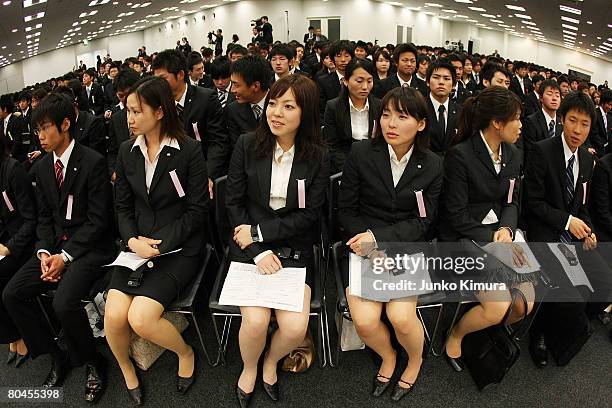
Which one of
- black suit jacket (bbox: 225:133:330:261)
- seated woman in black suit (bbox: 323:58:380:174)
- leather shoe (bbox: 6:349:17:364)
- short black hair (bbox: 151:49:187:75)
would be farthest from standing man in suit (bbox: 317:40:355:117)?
leather shoe (bbox: 6:349:17:364)

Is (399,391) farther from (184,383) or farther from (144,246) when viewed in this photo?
(144,246)

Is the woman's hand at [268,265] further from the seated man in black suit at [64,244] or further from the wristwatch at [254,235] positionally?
the seated man in black suit at [64,244]

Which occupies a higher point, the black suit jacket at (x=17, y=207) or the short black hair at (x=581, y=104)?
the short black hair at (x=581, y=104)

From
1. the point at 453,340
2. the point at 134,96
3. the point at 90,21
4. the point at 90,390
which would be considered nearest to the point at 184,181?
the point at 134,96

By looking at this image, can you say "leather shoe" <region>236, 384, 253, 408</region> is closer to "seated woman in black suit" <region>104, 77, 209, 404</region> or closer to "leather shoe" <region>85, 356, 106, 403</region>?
"seated woman in black suit" <region>104, 77, 209, 404</region>

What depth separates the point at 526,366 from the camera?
240 cm

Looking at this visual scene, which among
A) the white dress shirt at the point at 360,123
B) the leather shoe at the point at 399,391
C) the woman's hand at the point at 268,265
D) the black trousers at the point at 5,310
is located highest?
the white dress shirt at the point at 360,123

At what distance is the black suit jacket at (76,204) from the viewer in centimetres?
234

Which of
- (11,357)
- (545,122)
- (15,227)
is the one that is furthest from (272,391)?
(545,122)

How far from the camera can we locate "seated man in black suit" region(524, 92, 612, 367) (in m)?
2.36

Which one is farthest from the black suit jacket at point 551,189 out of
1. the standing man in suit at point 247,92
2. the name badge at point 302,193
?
the standing man in suit at point 247,92

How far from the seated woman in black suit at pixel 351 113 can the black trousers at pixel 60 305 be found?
6.18ft

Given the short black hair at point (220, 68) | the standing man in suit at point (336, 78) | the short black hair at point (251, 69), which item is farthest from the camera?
the standing man in suit at point (336, 78)

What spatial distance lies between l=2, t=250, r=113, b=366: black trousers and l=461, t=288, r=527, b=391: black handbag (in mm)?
2124
